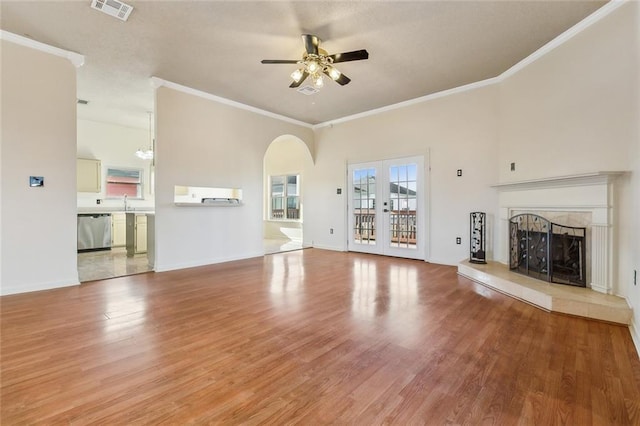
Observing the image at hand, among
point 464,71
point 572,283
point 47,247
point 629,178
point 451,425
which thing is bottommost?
point 451,425

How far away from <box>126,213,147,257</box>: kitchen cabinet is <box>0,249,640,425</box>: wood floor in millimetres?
2504

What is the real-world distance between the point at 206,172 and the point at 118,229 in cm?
318

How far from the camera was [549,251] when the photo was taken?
336 cm

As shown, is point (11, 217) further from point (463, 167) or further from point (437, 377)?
point (463, 167)

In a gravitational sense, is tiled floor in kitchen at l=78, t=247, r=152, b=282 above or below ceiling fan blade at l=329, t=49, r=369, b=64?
below

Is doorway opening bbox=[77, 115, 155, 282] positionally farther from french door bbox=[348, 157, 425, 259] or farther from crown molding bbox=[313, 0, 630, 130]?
crown molding bbox=[313, 0, 630, 130]

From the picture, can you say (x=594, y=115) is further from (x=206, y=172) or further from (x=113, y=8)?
(x=206, y=172)

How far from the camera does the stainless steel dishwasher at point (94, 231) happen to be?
6.07m

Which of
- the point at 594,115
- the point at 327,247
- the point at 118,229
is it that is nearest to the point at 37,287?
the point at 118,229

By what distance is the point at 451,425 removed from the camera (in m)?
1.40

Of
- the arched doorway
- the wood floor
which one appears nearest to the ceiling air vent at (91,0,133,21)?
the wood floor

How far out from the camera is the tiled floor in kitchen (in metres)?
4.32

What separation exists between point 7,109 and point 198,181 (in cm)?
237

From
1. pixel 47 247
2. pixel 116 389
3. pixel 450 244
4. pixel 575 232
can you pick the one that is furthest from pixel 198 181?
pixel 575 232
